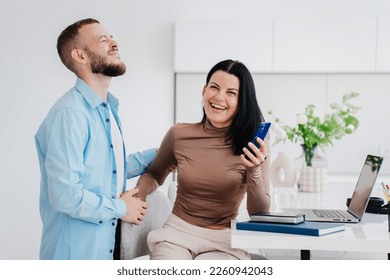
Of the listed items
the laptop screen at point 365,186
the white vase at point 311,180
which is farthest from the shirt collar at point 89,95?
the white vase at point 311,180

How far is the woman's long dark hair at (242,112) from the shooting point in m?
2.25

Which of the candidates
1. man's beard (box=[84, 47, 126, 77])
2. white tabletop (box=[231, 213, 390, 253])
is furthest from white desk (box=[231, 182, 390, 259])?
man's beard (box=[84, 47, 126, 77])

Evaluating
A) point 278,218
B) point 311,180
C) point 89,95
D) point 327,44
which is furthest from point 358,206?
point 327,44

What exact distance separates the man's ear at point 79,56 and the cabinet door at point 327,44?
2.39 m

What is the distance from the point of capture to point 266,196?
2.16 metres

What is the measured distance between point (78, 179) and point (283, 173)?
4.60 feet

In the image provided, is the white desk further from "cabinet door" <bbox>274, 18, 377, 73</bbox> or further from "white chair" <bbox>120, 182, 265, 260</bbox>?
"cabinet door" <bbox>274, 18, 377, 73</bbox>

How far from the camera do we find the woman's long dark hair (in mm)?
2254

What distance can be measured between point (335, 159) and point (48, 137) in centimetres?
312

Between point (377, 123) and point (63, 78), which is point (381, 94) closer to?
point (377, 123)

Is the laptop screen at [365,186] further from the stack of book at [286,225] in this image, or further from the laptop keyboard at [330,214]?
the stack of book at [286,225]

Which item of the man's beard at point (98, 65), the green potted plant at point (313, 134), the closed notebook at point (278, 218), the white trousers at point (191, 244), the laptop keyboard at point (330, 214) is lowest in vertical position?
the white trousers at point (191, 244)
